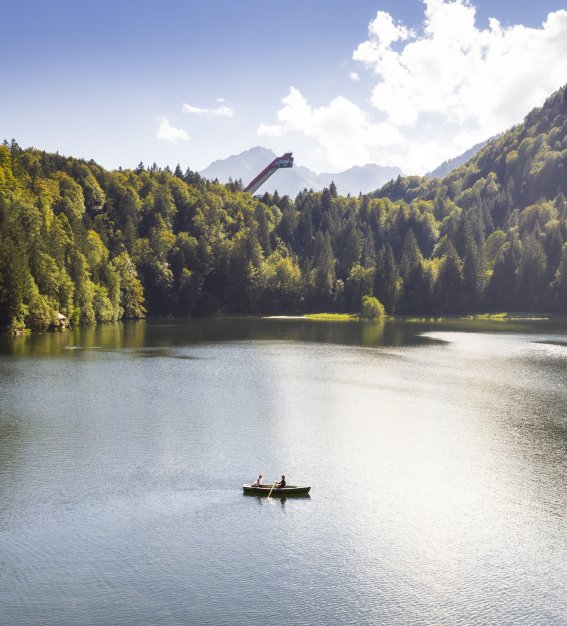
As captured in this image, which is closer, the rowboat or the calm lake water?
the calm lake water

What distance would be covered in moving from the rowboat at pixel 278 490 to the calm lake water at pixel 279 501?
0.61 metres

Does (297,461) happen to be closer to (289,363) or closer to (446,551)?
(446,551)

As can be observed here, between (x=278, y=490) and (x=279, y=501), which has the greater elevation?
(x=278, y=490)

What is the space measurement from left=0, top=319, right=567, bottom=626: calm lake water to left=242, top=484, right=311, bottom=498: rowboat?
2.00 feet

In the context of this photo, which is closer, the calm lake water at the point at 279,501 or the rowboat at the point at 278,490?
the calm lake water at the point at 279,501

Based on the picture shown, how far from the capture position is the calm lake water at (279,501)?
111ft

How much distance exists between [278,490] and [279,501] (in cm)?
76

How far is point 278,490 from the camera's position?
47438mm

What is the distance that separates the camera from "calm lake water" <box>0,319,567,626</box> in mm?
33750

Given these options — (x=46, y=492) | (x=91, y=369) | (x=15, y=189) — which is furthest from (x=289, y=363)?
(x=15, y=189)

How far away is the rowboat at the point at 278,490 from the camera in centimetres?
4731

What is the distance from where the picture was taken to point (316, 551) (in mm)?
39062

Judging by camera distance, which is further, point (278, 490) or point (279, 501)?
point (278, 490)

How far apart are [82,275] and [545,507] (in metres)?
152
